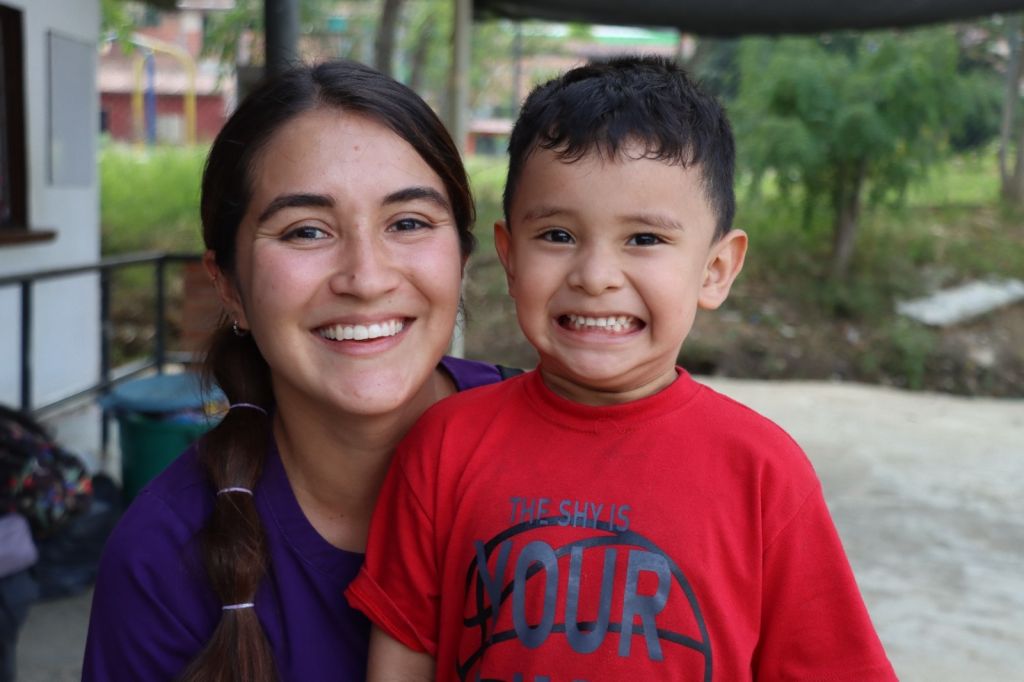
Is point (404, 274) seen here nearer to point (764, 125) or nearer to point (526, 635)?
point (526, 635)

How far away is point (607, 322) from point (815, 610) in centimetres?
45

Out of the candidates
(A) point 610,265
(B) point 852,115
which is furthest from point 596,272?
(B) point 852,115

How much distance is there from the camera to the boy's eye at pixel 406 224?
1744mm

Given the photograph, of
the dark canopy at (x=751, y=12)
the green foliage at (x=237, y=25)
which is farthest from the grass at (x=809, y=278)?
the dark canopy at (x=751, y=12)

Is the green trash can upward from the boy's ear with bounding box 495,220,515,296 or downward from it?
downward

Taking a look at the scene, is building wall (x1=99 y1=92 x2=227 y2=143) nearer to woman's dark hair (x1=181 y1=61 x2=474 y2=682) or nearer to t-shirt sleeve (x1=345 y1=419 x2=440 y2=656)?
woman's dark hair (x1=181 y1=61 x2=474 y2=682)

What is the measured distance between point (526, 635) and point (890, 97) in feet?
30.9

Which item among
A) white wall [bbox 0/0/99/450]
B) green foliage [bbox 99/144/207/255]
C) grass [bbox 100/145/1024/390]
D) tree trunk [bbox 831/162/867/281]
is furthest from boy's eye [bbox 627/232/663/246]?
green foliage [bbox 99/144/207/255]

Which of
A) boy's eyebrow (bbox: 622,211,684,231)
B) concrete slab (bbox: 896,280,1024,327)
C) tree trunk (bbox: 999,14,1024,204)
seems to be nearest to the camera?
boy's eyebrow (bbox: 622,211,684,231)

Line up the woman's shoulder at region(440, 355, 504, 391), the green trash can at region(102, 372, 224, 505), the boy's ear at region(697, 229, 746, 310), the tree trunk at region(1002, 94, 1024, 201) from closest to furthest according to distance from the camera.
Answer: the boy's ear at region(697, 229, 746, 310)
the woman's shoulder at region(440, 355, 504, 391)
the green trash can at region(102, 372, 224, 505)
the tree trunk at region(1002, 94, 1024, 201)

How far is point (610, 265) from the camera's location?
1526 mm

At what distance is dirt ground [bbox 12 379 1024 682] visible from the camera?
4.04m

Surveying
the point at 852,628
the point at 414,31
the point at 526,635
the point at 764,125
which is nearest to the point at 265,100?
the point at 526,635

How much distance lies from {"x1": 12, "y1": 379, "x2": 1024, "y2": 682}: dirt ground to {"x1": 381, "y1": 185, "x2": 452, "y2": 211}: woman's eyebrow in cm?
275
